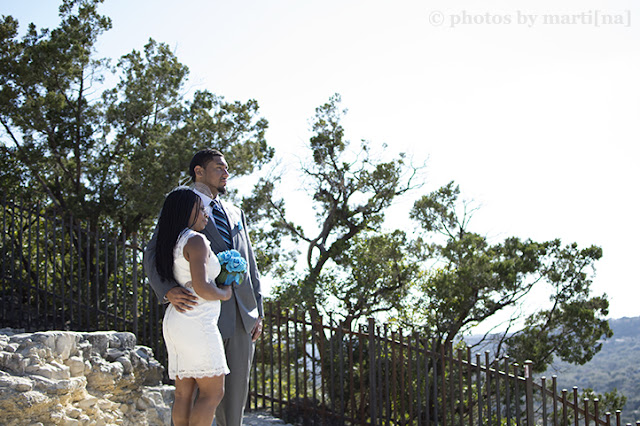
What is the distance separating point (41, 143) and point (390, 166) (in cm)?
716

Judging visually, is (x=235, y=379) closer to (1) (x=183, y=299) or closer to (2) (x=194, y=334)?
(2) (x=194, y=334)

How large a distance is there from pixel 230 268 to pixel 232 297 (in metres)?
0.32

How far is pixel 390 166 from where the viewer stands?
578 inches

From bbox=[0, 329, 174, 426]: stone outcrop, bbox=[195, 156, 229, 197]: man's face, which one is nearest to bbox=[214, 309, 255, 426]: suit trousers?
bbox=[195, 156, 229, 197]: man's face

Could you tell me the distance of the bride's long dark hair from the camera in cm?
335

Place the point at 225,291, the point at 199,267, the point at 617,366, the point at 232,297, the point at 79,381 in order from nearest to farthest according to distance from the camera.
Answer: the point at 199,267, the point at 225,291, the point at 232,297, the point at 79,381, the point at 617,366

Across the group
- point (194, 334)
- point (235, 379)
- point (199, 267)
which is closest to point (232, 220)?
point (199, 267)

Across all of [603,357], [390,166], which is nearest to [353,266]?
[390,166]

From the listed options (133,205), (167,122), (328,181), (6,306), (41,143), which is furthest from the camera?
(328,181)

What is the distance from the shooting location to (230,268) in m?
3.38

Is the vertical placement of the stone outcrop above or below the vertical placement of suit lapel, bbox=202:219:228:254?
below

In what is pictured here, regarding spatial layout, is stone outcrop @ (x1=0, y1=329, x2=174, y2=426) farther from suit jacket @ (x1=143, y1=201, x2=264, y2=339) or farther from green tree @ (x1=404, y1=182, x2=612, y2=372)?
green tree @ (x1=404, y1=182, x2=612, y2=372)

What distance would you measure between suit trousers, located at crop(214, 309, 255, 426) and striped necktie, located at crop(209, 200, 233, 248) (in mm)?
411

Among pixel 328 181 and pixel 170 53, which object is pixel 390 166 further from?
pixel 170 53
